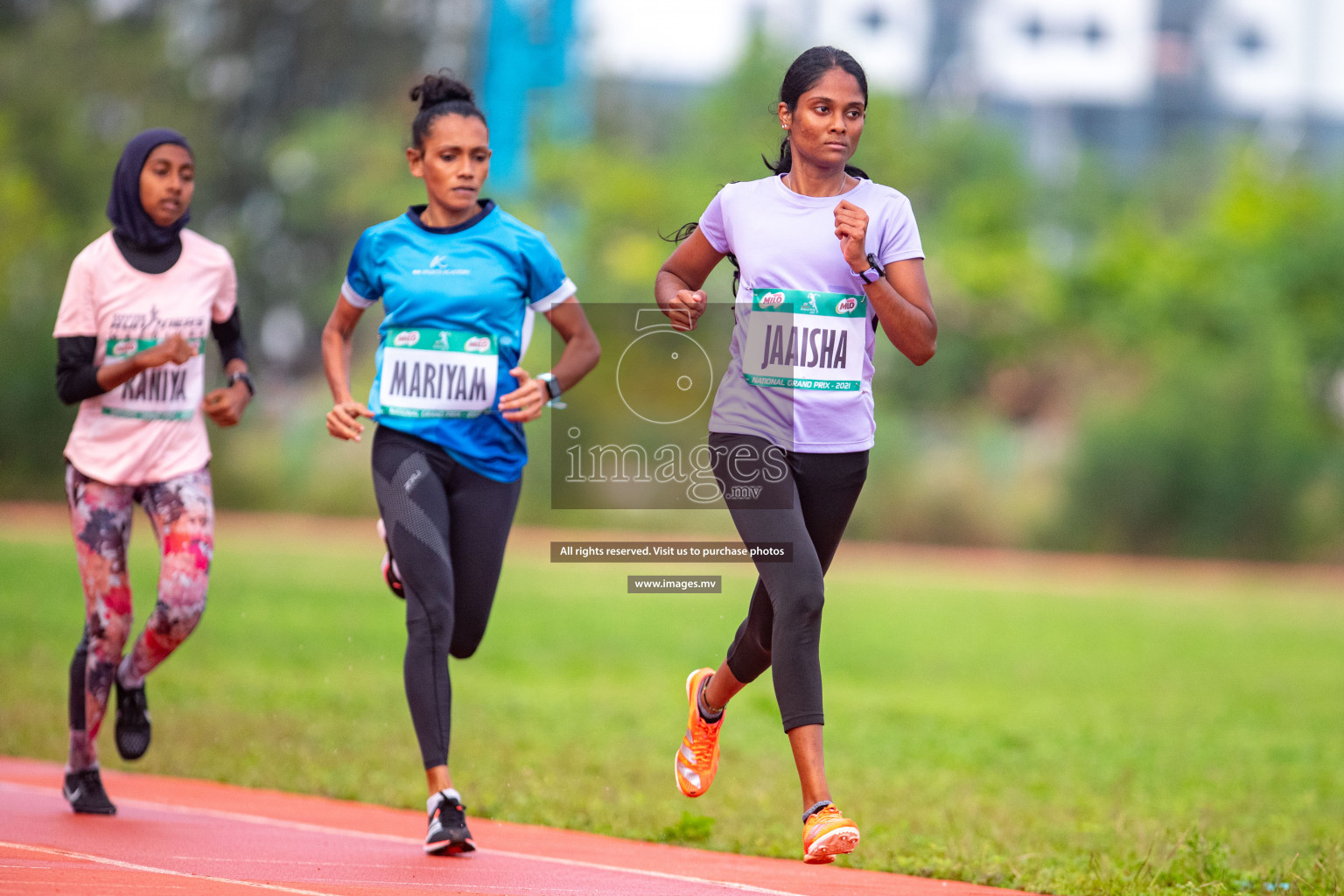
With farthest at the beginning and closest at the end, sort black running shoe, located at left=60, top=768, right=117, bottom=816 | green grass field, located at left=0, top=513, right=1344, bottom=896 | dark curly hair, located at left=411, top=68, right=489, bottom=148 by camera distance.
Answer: green grass field, located at left=0, top=513, right=1344, bottom=896
black running shoe, located at left=60, top=768, right=117, bottom=816
dark curly hair, located at left=411, top=68, right=489, bottom=148

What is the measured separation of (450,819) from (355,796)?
2.43 meters

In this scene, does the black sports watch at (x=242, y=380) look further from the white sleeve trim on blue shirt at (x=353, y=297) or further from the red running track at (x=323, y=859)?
the red running track at (x=323, y=859)

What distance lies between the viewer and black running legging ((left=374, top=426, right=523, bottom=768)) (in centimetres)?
579

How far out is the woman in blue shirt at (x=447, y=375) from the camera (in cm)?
586

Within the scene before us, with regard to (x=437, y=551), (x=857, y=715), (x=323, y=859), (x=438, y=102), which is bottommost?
(x=857, y=715)

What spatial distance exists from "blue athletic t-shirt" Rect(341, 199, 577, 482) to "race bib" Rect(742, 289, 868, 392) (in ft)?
3.03

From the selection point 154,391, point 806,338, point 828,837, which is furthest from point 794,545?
point 154,391

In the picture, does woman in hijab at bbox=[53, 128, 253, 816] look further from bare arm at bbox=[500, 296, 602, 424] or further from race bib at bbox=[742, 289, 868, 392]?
race bib at bbox=[742, 289, 868, 392]

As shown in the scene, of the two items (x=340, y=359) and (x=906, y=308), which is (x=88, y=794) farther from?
(x=906, y=308)

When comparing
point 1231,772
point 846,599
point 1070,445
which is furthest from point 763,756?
point 1070,445

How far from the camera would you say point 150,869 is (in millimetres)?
5234

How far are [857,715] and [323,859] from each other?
8.08 m

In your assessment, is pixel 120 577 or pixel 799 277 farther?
pixel 120 577

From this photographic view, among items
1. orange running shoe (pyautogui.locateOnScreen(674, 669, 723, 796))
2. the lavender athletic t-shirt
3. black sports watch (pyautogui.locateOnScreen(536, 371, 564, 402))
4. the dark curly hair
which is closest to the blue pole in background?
the dark curly hair
